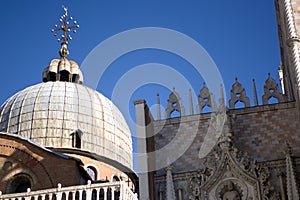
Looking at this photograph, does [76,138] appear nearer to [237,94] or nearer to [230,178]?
[237,94]

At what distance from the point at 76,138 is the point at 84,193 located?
8.21 m

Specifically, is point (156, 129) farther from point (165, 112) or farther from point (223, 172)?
point (223, 172)

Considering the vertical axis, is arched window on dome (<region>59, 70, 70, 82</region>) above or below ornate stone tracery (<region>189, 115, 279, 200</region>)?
above

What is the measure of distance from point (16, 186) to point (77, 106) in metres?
5.93

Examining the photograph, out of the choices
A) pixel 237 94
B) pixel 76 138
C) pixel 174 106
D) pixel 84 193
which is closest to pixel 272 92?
→ pixel 237 94

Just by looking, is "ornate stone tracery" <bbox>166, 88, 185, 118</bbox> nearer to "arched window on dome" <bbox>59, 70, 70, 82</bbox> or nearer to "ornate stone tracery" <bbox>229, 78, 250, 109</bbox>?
"ornate stone tracery" <bbox>229, 78, 250, 109</bbox>

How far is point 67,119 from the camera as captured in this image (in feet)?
72.9

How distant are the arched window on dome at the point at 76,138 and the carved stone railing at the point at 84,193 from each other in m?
7.74

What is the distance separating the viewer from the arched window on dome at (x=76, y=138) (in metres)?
21.7

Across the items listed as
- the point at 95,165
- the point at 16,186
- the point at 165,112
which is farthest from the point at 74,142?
the point at 165,112

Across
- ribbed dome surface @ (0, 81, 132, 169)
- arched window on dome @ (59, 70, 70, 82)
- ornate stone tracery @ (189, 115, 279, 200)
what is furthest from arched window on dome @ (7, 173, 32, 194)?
arched window on dome @ (59, 70, 70, 82)

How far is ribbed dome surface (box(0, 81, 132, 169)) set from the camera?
21844mm

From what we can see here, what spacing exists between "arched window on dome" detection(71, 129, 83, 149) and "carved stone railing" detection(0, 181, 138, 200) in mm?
7735

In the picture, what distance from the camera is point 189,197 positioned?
1317 centimetres
